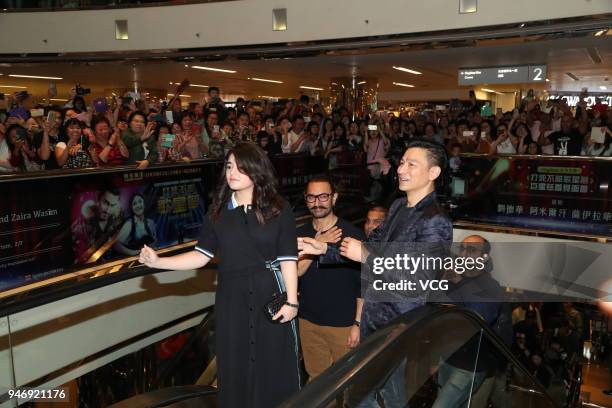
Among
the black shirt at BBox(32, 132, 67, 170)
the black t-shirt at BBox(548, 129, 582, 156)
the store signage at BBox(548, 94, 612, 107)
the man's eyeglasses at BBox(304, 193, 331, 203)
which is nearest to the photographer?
the man's eyeglasses at BBox(304, 193, 331, 203)

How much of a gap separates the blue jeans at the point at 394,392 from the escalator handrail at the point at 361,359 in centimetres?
26

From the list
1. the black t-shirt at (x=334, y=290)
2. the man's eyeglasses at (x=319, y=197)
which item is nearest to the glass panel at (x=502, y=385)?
the black t-shirt at (x=334, y=290)

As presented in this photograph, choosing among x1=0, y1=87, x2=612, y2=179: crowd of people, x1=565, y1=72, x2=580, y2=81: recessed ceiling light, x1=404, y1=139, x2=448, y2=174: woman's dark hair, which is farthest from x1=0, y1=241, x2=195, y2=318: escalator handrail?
x1=565, y1=72, x2=580, y2=81: recessed ceiling light

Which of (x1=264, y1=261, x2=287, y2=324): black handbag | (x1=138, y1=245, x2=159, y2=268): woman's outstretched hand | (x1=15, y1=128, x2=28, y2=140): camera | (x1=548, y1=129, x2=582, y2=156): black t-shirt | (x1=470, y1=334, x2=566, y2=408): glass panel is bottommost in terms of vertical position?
(x1=470, y1=334, x2=566, y2=408): glass panel

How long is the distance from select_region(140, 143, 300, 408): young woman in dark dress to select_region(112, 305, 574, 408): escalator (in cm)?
64

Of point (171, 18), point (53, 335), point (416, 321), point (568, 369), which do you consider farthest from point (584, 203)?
point (171, 18)

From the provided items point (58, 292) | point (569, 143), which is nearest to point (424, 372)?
point (58, 292)

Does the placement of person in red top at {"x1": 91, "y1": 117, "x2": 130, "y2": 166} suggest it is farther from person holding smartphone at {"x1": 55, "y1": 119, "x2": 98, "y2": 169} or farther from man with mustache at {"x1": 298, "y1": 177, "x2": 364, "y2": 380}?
man with mustache at {"x1": 298, "y1": 177, "x2": 364, "y2": 380}

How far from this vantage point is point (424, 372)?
2670 mm

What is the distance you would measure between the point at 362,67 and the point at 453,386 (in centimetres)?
1208

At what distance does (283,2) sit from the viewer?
11.2m

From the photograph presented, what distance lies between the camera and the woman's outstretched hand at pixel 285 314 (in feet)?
8.53

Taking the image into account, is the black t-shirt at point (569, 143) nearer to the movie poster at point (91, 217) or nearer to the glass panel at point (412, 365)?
the movie poster at point (91, 217)

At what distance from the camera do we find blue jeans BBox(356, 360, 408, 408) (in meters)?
2.07
